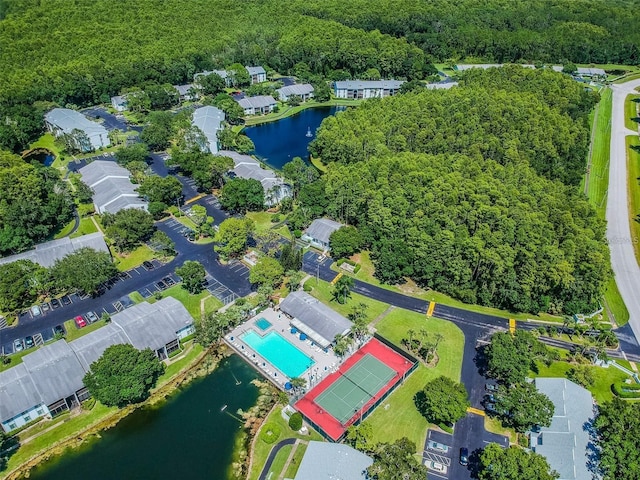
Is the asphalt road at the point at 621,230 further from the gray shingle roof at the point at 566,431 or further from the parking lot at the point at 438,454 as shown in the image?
the parking lot at the point at 438,454

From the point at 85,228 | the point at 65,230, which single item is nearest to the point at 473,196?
the point at 85,228

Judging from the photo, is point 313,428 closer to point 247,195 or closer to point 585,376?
point 585,376

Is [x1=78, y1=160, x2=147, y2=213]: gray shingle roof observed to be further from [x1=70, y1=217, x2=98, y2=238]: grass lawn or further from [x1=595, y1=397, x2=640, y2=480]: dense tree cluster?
[x1=595, y1=397, x2=640, y2=480]: dense tree cluster

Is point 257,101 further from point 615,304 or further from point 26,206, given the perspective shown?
point 615,304

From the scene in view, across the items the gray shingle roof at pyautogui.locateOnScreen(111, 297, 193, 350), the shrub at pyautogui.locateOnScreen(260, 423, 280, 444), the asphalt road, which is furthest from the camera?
the asphalt road

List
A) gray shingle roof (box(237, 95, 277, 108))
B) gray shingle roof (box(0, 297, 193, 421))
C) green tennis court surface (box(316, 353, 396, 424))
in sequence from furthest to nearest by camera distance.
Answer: gray shingle roof (box(237, 95, 277, 108))
green tennis court surface (box(316, 353, 396, 424))
gray shingle roof (box(0, 297, 193, 421))

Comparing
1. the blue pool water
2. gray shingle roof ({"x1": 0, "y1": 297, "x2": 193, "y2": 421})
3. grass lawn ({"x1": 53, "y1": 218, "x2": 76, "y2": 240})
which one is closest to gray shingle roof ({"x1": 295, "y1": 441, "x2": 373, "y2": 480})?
the blue pool water
